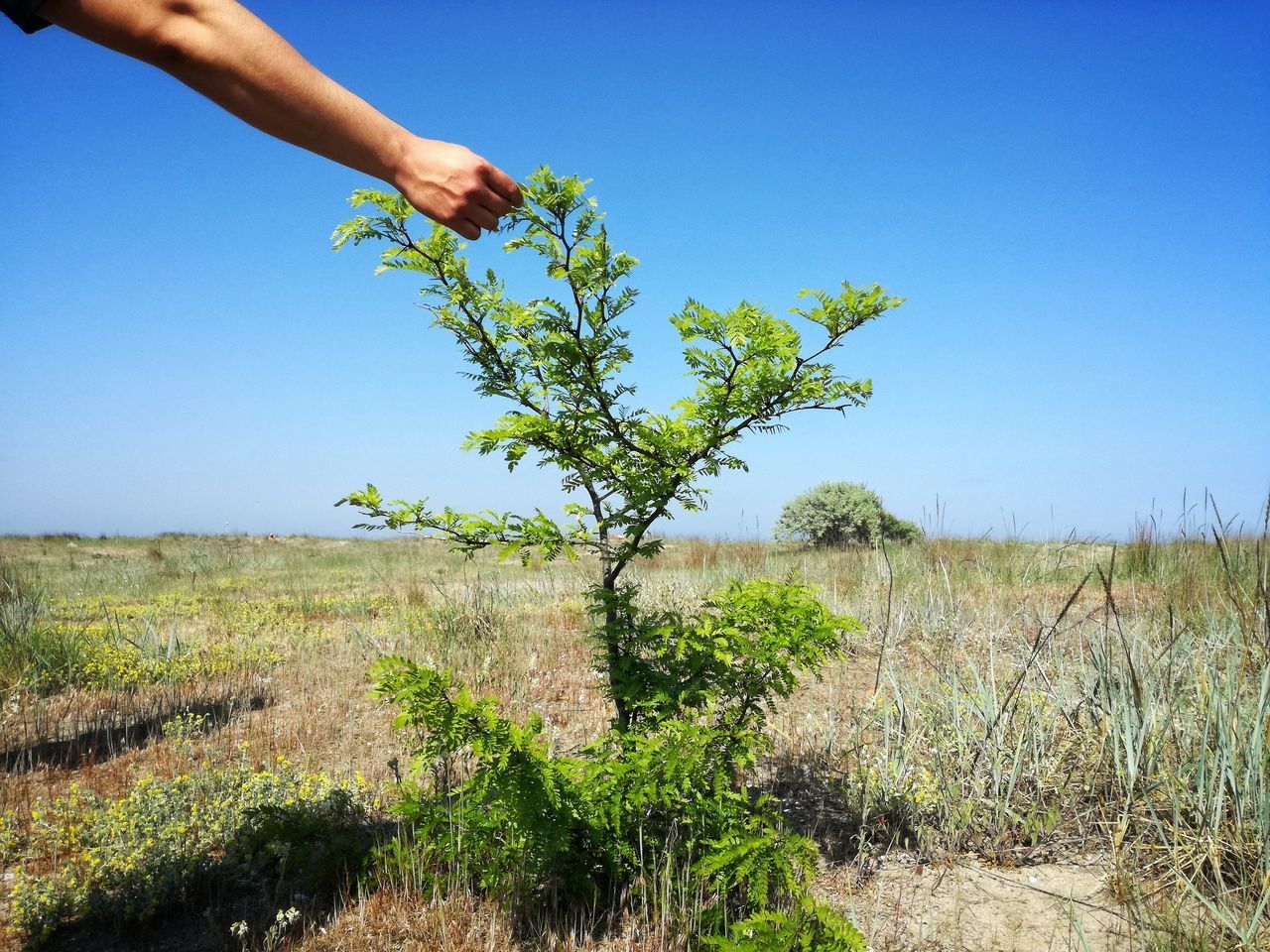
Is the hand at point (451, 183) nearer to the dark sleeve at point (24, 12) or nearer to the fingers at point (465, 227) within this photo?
the fingers at point (465, 227)

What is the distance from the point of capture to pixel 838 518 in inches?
632

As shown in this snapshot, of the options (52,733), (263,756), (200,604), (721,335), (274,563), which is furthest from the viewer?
(274,563)

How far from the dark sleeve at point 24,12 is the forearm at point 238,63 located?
0.02 meters

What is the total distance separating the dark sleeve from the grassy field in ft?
8.70

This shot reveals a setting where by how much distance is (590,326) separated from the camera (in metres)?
2.59

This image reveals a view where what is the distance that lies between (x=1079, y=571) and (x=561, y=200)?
9963 millimetres

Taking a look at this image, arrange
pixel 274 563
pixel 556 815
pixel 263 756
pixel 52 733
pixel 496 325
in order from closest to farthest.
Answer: pixel 556 815
pixel 496 325
pixel 263 756
pixel 52 733
pixel 274 563

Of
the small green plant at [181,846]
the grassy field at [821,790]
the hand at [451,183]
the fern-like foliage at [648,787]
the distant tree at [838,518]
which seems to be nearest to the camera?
the hand at [451,183]

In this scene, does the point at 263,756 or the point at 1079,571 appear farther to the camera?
the point at 1079,571

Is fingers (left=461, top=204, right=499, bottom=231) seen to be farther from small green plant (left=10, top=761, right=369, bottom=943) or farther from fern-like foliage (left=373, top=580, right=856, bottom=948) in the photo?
small green plant (left=10, top=761, right=369, bottom=943)

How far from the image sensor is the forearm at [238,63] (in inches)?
56.3

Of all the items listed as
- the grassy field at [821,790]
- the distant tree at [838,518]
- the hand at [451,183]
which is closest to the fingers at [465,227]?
the hand at [451,183]

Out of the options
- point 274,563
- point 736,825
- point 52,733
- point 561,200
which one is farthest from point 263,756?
point 274,563

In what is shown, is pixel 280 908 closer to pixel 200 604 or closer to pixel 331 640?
pixel 331 640
